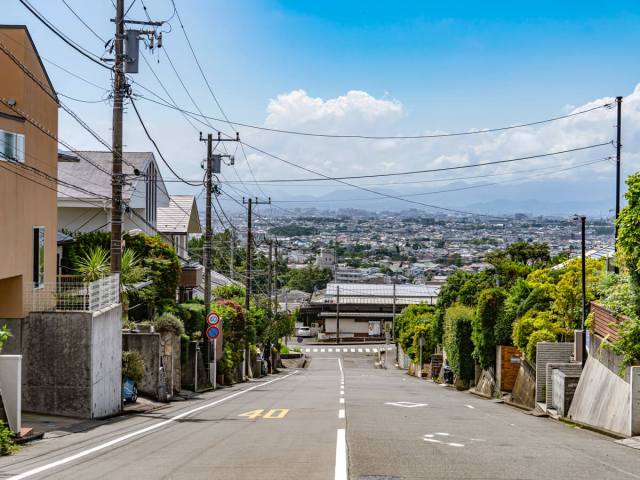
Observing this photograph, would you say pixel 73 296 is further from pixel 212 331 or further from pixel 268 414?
pixel 212 331

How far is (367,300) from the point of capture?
124688mm

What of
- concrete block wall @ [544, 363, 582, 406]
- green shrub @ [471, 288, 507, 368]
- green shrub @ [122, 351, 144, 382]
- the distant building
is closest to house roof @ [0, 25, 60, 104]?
green shrub @ [122, 351, 144, 382]

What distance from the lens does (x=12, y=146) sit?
21.5m

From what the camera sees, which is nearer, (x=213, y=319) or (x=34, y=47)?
(x=34, y=47)

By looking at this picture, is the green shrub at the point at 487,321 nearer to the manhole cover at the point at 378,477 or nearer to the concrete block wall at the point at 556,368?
the concrete block wall at the point at 556,368

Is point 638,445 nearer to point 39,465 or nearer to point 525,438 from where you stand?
point 525,438

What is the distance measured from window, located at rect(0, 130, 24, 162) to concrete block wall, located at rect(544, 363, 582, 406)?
20058 mm

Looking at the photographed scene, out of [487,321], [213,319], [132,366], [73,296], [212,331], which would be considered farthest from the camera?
[487,321]

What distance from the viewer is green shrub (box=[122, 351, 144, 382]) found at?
25.7 m

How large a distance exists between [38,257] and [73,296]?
1.85 meters

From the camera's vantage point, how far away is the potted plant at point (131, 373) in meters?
25.7

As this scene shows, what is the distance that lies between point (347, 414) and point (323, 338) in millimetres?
97611

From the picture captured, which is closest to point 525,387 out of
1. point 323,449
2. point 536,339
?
point 536,339

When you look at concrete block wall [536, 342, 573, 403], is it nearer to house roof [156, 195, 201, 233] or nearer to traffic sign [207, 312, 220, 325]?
traffic sign [207, 312, 220, 325]
